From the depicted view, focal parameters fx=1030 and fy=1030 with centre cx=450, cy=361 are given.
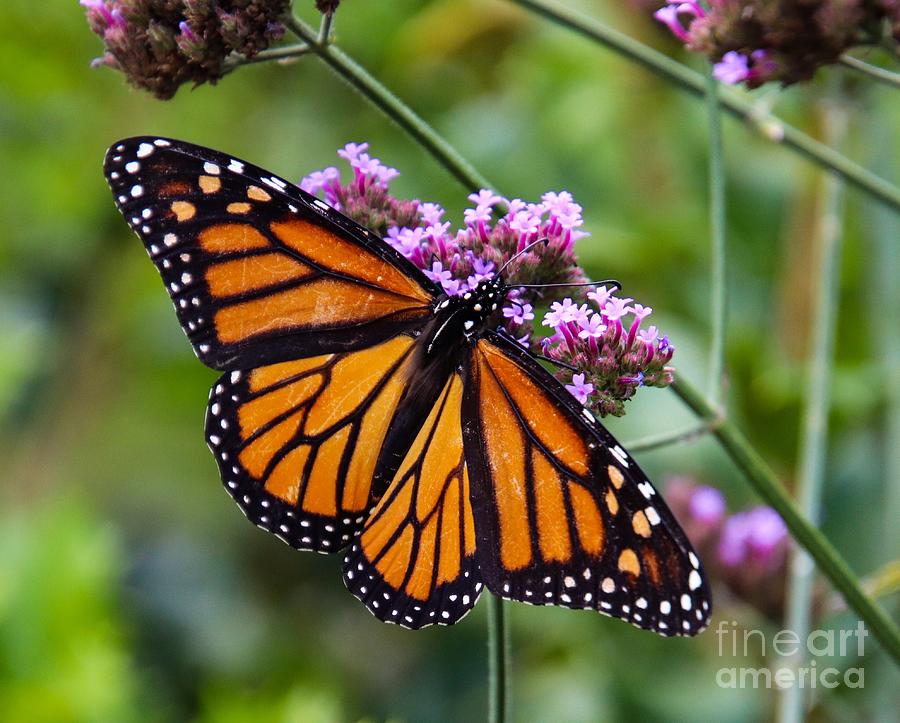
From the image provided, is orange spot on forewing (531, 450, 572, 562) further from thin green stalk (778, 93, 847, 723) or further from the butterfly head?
thin green stalk (778, 93, 847, 723)

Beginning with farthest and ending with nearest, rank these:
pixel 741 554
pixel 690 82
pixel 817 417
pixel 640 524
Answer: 1. pixel 741 554
2. pixel 817 417
3. pixel 690 82
4. pixel 640 524

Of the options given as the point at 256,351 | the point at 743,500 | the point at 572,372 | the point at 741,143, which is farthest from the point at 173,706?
the point at 741,143

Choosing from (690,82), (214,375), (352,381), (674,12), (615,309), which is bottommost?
(214,375)

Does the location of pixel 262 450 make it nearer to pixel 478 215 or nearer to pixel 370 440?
pixel 370 440

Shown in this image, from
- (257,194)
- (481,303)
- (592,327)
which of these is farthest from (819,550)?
(257,194)

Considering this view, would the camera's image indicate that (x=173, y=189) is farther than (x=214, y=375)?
No

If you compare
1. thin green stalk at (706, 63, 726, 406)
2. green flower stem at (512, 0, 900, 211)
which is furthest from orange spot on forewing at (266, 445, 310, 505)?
green flower stem at (512, 0, 900, 211)

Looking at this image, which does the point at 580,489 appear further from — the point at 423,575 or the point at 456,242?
the point at 456,242
